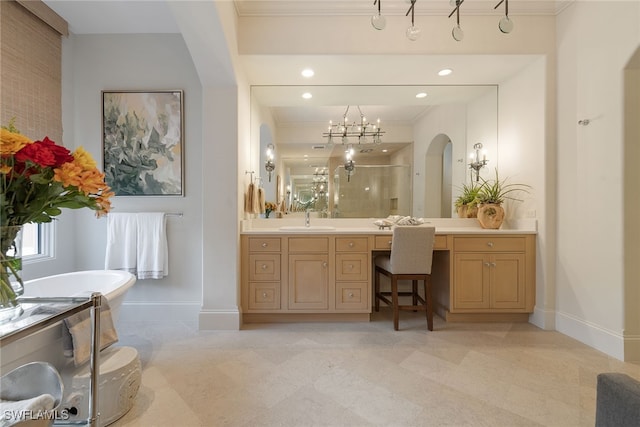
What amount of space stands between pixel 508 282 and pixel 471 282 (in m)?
0.34

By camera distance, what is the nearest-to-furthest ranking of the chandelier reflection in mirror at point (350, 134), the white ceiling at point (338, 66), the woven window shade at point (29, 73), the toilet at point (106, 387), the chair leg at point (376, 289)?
the toilet at point (106, 387) < the woven window shade at point (29, 73) < the white ceiling at point (338, 66) < the chair leg at point (376, 289) < the chandelier reflection in mirror at point (350, 134)

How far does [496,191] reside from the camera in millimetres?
2939

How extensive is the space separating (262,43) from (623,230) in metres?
3.17

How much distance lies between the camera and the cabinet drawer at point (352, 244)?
2613 mm

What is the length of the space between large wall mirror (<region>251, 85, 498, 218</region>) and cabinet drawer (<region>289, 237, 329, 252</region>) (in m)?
0.70

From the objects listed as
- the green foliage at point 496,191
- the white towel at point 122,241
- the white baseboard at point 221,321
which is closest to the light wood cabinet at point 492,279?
the green foliage at point 496,191

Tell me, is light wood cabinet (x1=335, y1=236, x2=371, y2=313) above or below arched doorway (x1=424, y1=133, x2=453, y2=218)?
below

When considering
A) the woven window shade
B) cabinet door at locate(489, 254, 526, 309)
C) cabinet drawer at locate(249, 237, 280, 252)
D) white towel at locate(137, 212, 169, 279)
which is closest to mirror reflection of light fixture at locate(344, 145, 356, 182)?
cabinet drawer at locate(249, 237, 280, 252)

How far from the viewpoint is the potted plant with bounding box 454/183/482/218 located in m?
3.10

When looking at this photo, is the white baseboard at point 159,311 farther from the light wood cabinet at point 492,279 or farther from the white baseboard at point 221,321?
the light wood cabinet at point 492,279

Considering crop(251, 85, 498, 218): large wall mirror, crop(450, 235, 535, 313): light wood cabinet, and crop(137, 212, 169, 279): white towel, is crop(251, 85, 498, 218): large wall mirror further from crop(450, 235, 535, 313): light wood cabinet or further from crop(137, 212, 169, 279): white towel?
crop(137, 212, 169, 279): white towel

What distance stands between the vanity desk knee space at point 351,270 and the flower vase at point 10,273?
1.66 metres

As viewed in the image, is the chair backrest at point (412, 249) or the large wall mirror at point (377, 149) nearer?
the chair backrest at point (412, 249)

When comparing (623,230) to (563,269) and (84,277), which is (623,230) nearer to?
(563,269)
